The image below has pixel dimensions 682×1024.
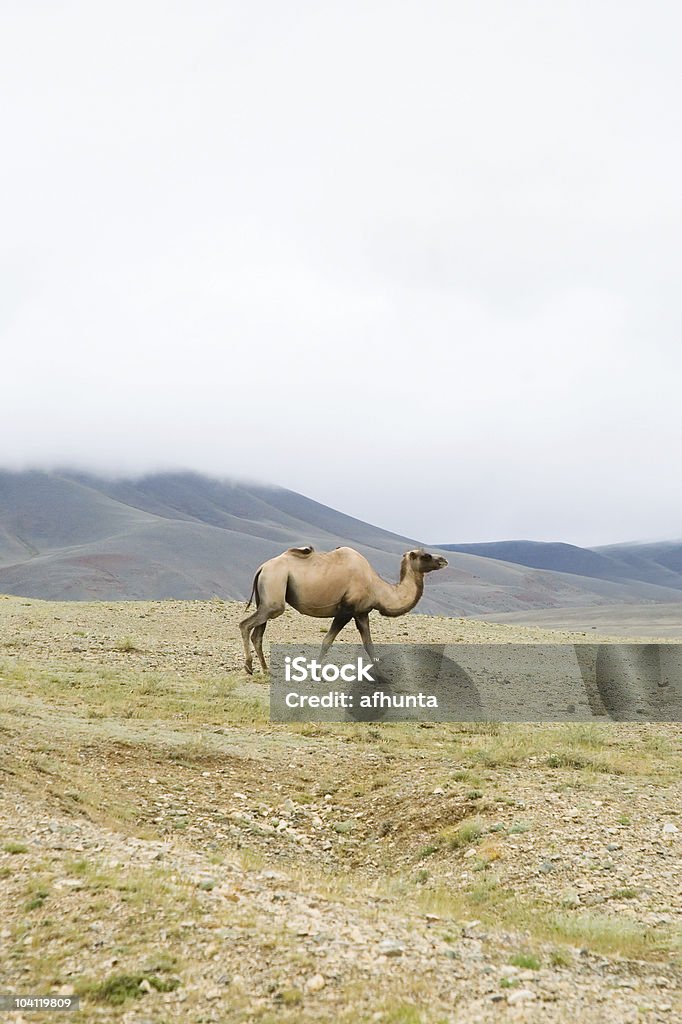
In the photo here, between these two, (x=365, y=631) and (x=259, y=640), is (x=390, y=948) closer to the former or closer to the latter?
(x=365, y=631)

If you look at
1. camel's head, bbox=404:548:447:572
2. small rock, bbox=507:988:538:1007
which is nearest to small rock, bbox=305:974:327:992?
small rock, bbox=507:988:538:1007

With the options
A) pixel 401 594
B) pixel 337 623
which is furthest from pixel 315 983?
pixel 401 594

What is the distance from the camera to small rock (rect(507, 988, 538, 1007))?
5414mm

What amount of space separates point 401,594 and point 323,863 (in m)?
9.82

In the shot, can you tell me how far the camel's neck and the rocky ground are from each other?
10.9ft

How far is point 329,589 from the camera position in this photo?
18.5 meters

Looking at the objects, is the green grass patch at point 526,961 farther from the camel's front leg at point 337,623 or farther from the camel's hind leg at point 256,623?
the camel's front leg at point 337,623

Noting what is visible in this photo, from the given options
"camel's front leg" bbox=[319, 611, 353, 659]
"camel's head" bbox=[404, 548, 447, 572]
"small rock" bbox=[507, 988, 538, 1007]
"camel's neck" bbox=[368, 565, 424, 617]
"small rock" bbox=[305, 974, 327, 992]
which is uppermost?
"camel's head" bbox=[404, 548, 447, 572]

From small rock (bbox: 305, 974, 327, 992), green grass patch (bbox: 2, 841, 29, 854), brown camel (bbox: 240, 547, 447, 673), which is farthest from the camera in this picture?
brown camel (bbox: 240, 547, 447, 673)

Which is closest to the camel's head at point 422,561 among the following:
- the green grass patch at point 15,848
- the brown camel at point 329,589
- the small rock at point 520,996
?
the brown camel at point 329,589

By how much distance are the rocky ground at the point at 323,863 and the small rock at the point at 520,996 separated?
26 millimetres

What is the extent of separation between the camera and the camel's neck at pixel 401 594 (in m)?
19.0

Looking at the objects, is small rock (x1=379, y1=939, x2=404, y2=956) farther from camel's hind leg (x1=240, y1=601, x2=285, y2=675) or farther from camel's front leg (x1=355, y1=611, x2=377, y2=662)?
camel's front leg (x1=355, y1=611, x2=377, y2=662)

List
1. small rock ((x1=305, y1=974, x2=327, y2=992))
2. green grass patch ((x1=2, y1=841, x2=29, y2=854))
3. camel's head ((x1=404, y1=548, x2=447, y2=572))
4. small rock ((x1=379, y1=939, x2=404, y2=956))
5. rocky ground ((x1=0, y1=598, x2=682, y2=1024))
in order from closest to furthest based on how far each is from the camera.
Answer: small rock ((x1=305, y1=974, x2=327, y2=992)), rocky ground ((x1=0, y1=598, x2=682, y2=1024)), small rock ((x1=379, y1=939, x2=404, y2=956)), green grass patch ((x1=2, y1=841, x2=29, y2=854)), camel's head ((x1=404, y1=548, x2=447, y2=572))
